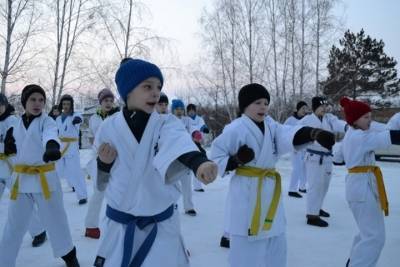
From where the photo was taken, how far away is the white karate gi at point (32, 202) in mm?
3787

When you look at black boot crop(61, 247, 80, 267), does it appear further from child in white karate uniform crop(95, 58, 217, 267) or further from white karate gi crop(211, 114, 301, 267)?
child in white karate uniform crop(95, 58, 217, 267)

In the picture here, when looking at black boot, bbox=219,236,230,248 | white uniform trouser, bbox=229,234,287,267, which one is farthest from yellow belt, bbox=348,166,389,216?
black boot, bbox=219,236,230,248

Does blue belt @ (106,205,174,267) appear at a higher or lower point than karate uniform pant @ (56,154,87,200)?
higher

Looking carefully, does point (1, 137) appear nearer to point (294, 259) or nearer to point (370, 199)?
point (294, 259)

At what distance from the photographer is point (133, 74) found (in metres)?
2.30

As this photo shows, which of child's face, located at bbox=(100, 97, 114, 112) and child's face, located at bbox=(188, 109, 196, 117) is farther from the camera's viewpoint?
child's face, located at bbox=(188, 109, 196, 117)

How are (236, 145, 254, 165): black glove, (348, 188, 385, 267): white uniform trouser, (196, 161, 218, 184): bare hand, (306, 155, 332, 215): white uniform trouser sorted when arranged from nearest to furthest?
1. (196, 161, 218, 184): bare hand
2. (236, 145, 254, 165): black glove
3. (348, 188, 385, 267): white uniform trouser
4. (306, 155, 332, 215): white uniform trouser

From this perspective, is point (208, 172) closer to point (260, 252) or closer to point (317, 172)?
point (260, 252)

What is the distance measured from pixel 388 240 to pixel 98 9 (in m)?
13.8

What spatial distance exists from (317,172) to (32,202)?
4.17m

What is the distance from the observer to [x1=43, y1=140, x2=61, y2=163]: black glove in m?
3.01

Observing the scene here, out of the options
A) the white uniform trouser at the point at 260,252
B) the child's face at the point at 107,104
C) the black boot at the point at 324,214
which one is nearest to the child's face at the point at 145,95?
the white uniform trouser at the point at 260,252

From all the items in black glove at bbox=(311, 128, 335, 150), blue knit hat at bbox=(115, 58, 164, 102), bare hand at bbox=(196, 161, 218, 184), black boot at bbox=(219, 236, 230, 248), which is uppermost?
blue knit hat at bbox=(115, 58, 164, 102)

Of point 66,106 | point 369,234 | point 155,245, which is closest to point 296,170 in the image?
point 369,234
